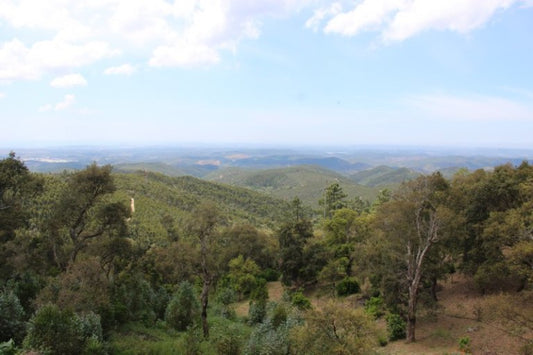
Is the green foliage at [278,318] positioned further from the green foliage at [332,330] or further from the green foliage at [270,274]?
the green foliage at [270,274]

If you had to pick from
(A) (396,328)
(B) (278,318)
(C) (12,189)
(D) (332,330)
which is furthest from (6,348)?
(C) (12,189)

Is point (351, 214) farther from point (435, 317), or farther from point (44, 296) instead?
point (44, 296)

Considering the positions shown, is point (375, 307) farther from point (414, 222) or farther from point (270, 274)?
point (270, 274)

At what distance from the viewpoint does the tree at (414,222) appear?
47.0 ft

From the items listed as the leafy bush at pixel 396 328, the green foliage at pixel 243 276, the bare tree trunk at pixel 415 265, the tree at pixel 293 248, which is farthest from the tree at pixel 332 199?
the bare tree trunk at pixel 415 265

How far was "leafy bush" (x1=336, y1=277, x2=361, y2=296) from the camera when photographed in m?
23.2

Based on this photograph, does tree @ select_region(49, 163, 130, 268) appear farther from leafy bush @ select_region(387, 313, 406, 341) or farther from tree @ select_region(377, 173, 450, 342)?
leafy bush @ select_region(387, 313, 406, 341)

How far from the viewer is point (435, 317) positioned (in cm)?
1580

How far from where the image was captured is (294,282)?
25.9 meters

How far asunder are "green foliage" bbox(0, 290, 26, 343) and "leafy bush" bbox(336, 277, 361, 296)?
1852cm

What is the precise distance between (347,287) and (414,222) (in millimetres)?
9868

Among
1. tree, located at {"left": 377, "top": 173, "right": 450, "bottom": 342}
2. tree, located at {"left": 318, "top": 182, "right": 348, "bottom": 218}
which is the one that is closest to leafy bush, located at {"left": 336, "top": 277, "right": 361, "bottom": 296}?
tree, located at {"left": 377, "top": 173, "right": 450, "bottom": 342}

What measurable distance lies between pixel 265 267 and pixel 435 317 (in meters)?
17.9

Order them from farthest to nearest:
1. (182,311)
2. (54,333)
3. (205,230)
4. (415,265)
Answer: (182,311) < (415,265) < (205,230) < (54,333)
